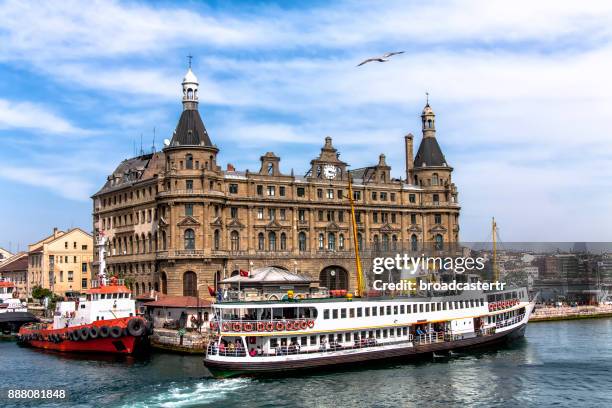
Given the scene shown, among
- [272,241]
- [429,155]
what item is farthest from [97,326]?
[429,155]

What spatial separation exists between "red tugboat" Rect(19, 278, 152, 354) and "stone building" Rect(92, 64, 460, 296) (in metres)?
16.1

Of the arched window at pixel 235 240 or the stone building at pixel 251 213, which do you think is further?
the arched window at pixel 235 240

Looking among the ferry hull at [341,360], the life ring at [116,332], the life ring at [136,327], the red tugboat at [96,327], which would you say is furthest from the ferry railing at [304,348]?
the red tugboat at [96,327]

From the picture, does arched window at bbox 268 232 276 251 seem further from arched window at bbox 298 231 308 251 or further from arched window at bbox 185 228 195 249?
arched window at bbox 185 228 195 249

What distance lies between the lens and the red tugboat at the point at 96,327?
2891 inches

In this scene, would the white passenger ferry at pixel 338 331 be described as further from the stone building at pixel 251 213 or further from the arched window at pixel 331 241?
the arched window at pixel 331 241

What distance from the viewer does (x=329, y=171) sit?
372 ft

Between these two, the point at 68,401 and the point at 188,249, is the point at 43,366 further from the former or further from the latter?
the point at 188,249

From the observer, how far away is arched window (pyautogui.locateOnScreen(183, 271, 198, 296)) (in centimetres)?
9875

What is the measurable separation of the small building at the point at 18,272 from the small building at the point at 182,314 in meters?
75.3

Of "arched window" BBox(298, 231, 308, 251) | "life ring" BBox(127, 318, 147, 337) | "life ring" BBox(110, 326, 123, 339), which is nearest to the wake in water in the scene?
"life ring" BBox(127, 318, 147, 337)

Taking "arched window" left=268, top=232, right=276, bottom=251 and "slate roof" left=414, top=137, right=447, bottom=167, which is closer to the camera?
"arched window" left=268, top=232, right=276, bottom=251

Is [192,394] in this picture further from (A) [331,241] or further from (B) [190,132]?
(A) [331,241]

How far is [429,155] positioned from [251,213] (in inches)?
1400
